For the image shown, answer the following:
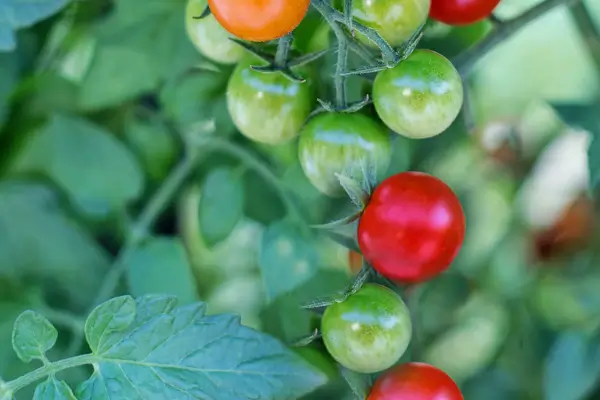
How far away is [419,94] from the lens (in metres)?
0.48

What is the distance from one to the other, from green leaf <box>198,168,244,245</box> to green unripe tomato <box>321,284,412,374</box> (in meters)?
0.26

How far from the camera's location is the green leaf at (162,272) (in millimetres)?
727

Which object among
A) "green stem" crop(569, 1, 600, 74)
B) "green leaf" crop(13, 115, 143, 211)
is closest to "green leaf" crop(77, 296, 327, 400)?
"green leaf" crop(13, 115, 143, 211)

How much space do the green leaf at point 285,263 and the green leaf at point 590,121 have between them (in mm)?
240

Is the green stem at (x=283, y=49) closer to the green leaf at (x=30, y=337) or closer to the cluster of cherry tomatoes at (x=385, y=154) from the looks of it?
the cluster of cherry tomatoes at (x=385, y=154)

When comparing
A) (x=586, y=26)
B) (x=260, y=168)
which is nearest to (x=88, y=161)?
(x=260, y=168)

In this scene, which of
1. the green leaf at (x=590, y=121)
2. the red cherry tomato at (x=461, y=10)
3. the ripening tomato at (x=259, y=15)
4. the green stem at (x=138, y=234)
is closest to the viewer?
the ripening tomato at (x=259, y=15)

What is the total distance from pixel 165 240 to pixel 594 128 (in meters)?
0.41

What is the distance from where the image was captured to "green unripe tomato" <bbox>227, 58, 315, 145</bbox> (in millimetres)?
536

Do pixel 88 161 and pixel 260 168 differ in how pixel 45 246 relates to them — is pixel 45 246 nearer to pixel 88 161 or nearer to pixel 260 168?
pixel 88 161

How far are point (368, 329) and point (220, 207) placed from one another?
292 mm

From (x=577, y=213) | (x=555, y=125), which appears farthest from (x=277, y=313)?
(x=555, y=125)

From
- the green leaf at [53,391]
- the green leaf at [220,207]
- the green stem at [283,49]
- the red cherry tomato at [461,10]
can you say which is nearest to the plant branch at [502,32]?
the red cherry tomato at [461,10]

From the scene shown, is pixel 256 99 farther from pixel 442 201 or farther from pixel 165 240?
pixel 165 240
